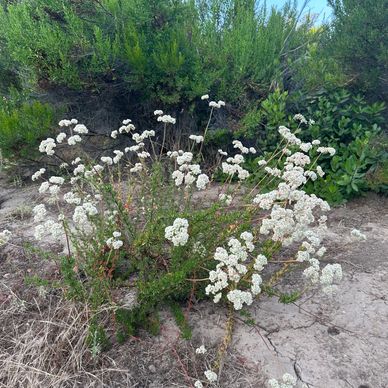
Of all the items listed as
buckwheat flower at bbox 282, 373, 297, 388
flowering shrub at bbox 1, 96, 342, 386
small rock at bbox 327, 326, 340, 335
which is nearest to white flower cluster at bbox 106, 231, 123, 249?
flowering shrub at bbox 1, 96, 342, 386

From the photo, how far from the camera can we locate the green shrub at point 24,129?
4371mm

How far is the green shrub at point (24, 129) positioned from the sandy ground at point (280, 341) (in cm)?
176

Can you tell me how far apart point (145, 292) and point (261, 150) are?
2731 millimetres

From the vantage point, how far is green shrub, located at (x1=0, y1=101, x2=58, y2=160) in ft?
14.3

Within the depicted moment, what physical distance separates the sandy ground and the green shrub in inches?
69.4

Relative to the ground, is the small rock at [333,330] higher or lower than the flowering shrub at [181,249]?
lower

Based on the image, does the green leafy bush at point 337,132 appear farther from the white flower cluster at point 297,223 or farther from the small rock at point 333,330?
the small rock at point 333,330

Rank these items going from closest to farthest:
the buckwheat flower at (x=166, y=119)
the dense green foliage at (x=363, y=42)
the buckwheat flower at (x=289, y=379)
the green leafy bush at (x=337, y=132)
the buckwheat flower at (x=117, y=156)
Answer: the buckwheat flower at (x=289, y=379), the buckwheat flower at (x=117, y=156), the buckwheat flower at (x=166, y=119), the green leafy bush at (x=337, y=132), the dense green foliage at (x=363, y=42)

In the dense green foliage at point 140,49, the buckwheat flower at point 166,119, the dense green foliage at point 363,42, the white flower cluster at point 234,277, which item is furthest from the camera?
the dense green foliage at point 140,49

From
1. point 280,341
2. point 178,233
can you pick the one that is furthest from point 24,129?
point 280,341

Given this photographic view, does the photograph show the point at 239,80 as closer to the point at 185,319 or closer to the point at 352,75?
the point at 352,75

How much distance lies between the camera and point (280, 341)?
95.0 inches

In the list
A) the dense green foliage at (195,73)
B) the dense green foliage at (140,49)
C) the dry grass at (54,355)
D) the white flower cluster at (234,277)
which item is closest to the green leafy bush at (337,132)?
the dense green foliage at (195,73)

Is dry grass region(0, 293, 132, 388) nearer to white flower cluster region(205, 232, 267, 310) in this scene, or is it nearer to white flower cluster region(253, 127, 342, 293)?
white flower cluster region(205, 232, 267, 310)
